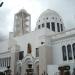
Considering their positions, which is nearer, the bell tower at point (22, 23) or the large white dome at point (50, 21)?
the large white dome at point (50, 21)

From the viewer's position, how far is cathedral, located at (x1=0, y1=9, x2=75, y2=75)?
29.5 metres

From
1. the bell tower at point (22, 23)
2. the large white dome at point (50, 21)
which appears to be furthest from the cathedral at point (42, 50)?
the bell tower at point (22, 23)

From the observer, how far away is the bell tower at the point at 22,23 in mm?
47094

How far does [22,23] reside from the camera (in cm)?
4788

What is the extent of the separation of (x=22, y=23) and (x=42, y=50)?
18230 mm

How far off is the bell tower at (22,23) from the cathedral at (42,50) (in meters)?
0.44

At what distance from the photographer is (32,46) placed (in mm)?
35375

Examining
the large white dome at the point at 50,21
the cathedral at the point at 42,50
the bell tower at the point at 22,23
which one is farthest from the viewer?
the bell tower at the point at 22,23

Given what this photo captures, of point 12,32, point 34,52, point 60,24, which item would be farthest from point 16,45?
point 60,24

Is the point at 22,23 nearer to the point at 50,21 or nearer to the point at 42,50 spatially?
the point at 50,21

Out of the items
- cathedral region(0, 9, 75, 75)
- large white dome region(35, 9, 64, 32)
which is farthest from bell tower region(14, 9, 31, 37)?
large white dome region(35, 9, 64, 32)

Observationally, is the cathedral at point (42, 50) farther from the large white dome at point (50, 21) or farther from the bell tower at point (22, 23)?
the bell tower at point (22, 23)

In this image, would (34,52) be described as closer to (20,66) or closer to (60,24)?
(20,66)

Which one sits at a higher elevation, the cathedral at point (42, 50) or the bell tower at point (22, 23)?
A: the bell tower at point (22, 23)
